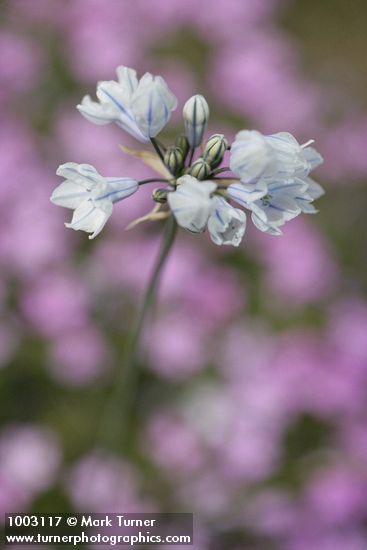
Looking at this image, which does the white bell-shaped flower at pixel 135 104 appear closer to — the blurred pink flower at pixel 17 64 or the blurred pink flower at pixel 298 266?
the blurred pink flower at pixel 298 266

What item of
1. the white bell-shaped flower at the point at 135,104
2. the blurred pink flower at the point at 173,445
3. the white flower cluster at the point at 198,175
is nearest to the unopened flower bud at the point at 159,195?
the white flower cluster at the point at 198,175

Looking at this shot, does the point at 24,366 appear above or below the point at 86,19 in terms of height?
below

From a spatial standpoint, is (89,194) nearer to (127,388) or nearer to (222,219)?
(222,219)

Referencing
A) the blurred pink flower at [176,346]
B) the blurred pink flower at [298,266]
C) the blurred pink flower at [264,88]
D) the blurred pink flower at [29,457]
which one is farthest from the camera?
the blurred pink flower at [264,88]

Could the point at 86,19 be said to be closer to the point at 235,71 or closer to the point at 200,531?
the point at 235,71

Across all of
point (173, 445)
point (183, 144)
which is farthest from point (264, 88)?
point (183, 144)

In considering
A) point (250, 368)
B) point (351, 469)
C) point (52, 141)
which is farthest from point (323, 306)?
point (52, 141)

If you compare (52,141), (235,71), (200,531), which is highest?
(235,71)
